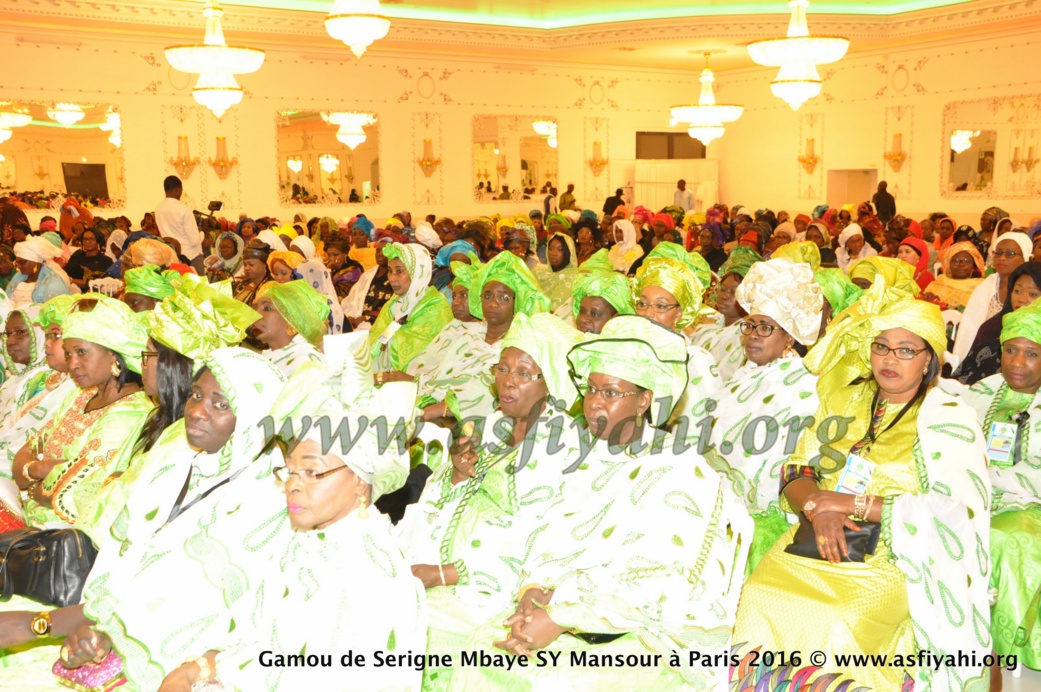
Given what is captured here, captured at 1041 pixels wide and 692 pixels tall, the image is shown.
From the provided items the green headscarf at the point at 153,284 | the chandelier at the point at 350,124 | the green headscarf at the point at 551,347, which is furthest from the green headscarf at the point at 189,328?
the chandelier at the point at 350,124

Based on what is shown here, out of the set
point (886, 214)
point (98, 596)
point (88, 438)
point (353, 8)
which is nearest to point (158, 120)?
point (353, 8)

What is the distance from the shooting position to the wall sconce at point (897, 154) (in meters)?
15.0

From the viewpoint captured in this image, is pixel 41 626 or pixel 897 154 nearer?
pixel 41 626

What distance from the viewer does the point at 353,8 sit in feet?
28.2

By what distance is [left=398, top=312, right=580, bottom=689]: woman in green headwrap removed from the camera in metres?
2.66

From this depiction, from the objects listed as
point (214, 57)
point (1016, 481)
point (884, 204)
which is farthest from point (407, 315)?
point (884, 204)

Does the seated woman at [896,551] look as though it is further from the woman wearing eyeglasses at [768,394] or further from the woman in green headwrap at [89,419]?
the woman in green headwrap at [89,419]

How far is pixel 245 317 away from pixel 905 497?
2.22 meters

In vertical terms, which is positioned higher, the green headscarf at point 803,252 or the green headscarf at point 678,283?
the green headscarf at point 803,252

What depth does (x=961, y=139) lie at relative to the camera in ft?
46.5

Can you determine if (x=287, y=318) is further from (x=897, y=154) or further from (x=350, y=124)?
(x=897, y=154)

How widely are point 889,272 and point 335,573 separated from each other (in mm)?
3042

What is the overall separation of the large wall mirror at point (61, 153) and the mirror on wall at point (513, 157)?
5545mm

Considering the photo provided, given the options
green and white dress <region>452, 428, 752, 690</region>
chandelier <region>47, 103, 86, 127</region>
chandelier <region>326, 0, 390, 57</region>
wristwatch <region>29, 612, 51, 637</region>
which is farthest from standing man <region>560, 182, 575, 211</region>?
wristwatch <region>29, 612, 51, 637</region>
